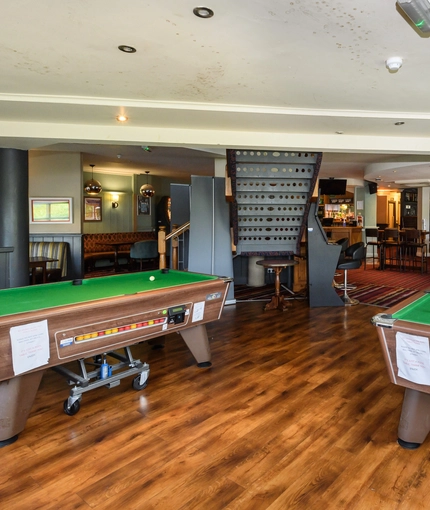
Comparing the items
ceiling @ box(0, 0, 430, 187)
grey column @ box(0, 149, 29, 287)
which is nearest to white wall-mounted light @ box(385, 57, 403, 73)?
ceiling @ box(0, 0, 430, 187)

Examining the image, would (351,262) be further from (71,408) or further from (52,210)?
(52,210)

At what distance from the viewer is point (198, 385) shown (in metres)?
3.16

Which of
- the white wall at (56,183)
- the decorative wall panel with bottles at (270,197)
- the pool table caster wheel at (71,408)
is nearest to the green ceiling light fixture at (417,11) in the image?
the pool table caster wheel at (71,408)

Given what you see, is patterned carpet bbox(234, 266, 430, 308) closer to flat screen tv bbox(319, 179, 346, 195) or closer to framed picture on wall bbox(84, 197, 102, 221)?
flat screen tv bbox(319, 179, 346, 195)

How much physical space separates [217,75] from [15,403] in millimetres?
2797

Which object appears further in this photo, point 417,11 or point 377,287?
point 377,287

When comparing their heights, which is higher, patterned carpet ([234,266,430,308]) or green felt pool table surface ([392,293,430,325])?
green felt pool table surface ([392,293,430,325])

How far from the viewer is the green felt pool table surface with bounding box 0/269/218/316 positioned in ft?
8.42

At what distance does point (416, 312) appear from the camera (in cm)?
244

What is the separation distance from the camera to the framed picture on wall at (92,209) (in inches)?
425

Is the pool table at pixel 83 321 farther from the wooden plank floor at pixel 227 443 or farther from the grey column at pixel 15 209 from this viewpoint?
the grey column at pixel 15 209

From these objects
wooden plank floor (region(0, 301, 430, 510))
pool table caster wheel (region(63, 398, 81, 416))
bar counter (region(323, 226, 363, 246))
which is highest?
bar counter (region(323, 226, 363, 246))

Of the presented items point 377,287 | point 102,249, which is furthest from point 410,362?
point 102,249

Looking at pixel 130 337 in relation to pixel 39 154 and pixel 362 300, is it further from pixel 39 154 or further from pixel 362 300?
pixel 39 154
